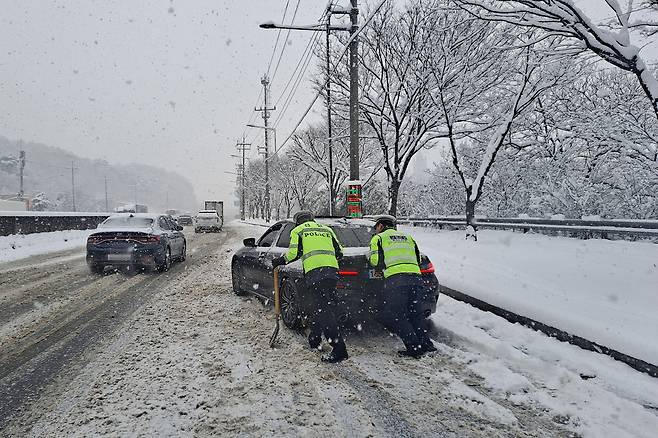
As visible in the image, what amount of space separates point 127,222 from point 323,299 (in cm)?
778

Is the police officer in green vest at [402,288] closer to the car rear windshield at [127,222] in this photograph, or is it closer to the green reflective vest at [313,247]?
the green reflective vest at [313,247]

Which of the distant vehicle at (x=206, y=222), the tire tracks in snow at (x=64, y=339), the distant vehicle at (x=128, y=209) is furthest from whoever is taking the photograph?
the distant vehicle at (x=128, y=209)

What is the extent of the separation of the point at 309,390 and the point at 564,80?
16.3 metres

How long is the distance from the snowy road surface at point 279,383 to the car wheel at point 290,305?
0.24 meters

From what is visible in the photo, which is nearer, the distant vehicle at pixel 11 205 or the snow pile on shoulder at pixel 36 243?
the snow pile on shoulder at pixel 36 243

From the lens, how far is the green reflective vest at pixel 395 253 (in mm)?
4941

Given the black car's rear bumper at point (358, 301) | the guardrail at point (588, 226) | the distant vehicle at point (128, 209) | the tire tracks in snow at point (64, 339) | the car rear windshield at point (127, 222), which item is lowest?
the tire tracks in snow at point (64, 339)

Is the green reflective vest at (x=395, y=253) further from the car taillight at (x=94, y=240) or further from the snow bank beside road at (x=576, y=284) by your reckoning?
the car taillight at (x=94, y=240)

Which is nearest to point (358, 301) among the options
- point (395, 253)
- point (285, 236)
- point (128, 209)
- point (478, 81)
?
point (395, 253)

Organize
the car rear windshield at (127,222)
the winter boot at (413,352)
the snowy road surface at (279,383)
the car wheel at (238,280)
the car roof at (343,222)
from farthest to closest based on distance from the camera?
the car rear windshield at (127,222), the car wheel at (238,280), the car roof at (343,222), the winter boot at (413,352), the snowy road surface at (279,383)

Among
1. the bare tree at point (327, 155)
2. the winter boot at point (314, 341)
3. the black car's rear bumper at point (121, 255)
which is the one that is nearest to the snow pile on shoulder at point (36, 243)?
the black car's rear bumper at point (121, 255)

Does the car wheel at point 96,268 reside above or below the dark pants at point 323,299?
below

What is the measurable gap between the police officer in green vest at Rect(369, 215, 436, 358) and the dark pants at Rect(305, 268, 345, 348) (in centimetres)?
58

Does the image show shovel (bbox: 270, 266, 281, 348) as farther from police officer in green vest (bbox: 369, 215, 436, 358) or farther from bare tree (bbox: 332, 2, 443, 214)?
bare tree (bbox: 332, 2, 443, 214)
